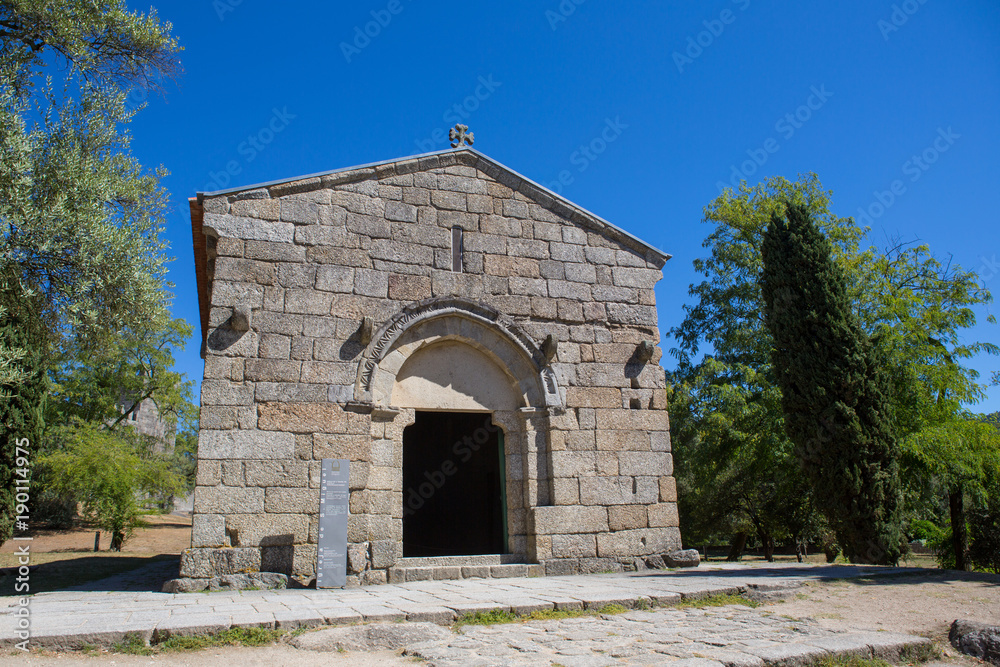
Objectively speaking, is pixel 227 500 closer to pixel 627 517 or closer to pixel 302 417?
pixel 302 417

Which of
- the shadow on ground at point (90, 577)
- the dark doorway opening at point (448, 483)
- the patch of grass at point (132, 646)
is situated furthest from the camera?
the dark doorway opening at point (448, 483)

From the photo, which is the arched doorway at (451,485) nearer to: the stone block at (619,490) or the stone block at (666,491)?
the stone block at (619,490)

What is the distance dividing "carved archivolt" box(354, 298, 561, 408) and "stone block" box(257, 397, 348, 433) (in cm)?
93

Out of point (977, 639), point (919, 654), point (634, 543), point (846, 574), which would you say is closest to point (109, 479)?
point (634, 543)

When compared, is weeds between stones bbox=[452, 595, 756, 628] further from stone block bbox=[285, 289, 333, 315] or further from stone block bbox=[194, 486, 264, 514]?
stone block bbox=[285, 289, 333, 315]

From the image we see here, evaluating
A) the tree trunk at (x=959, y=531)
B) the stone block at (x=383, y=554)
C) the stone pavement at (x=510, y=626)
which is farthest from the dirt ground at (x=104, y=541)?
the tree trunk at (x=959, y=531)

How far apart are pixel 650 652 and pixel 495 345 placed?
505 centimetres

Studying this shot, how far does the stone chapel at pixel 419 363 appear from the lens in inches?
275

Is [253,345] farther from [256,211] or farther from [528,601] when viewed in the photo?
[528,601]

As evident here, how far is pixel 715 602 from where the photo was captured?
5398 mm

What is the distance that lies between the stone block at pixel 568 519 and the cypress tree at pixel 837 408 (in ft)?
11.5

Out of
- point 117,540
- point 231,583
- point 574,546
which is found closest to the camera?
point 231,583

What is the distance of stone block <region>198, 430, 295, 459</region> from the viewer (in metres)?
6.81

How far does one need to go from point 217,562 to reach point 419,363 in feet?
10.6
